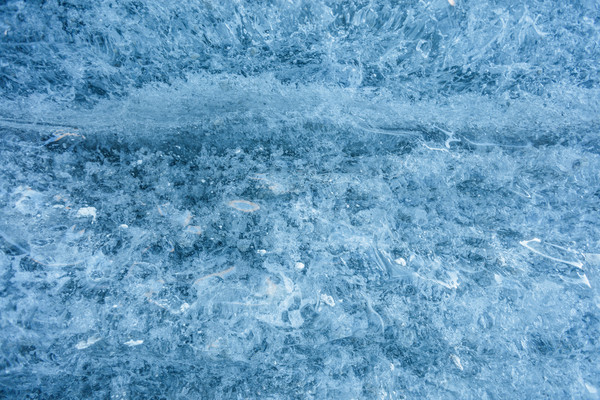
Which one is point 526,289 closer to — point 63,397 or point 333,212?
point 333,212

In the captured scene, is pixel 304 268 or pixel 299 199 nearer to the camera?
pixel 304 268

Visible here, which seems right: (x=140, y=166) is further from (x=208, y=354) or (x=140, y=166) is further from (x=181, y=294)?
(x=208, y=354)

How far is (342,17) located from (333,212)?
1513 millimetres

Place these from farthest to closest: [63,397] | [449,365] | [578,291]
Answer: [578,291]
[449,365]
[63,397]

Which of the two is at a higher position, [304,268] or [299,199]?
[299,199]

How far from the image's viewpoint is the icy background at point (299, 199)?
2158 millimetres

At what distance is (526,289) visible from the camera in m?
2.33

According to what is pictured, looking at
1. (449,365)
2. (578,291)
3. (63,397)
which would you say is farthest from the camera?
(578,291)

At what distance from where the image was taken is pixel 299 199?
243 cm

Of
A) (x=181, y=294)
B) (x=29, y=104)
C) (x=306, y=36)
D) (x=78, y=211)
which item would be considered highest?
(x=306, y=36)

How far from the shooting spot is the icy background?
216cm

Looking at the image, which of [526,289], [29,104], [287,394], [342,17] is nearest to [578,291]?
[526,289]

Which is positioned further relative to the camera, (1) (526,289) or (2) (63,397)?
(1) (526,289)

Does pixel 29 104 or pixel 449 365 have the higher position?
pixel 29 104
